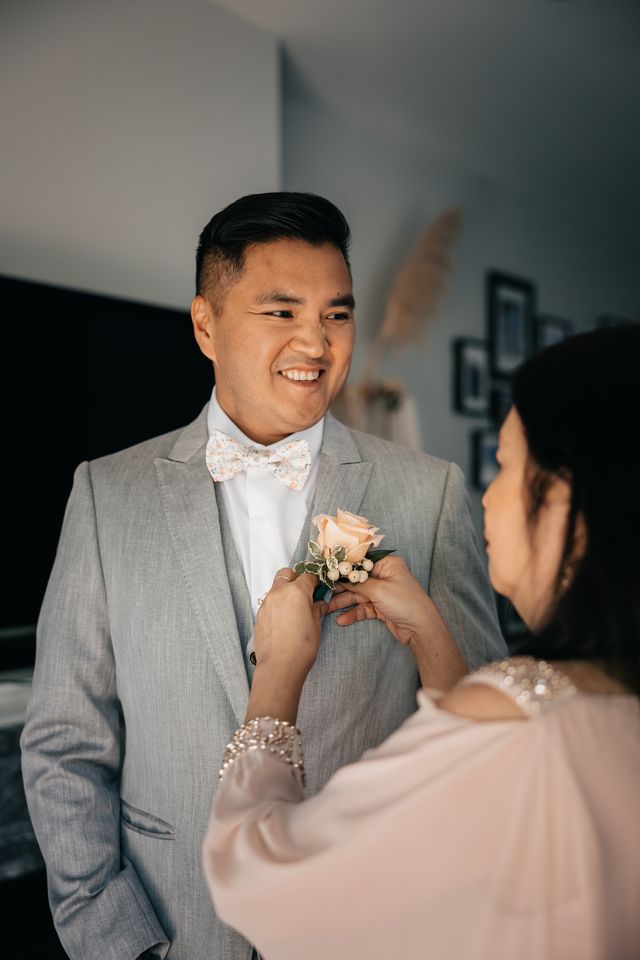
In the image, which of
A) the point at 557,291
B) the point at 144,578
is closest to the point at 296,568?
the point at 144,578

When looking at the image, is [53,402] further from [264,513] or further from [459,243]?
[459,243]

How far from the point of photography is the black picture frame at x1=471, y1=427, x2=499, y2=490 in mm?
5227

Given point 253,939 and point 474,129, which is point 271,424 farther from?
point 474,129

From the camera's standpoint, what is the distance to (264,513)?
5.33 feet

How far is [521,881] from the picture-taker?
82 cm

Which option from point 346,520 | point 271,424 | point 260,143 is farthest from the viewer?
point 260,143

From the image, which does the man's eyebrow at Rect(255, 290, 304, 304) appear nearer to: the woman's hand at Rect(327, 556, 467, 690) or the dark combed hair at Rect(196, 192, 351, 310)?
the dark combed hair at Rect(196, 192, 351, 310)

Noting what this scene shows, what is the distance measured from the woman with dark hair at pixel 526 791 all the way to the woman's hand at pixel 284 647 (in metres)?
0.12

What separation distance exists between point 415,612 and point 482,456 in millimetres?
4027

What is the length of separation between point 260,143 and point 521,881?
323cm

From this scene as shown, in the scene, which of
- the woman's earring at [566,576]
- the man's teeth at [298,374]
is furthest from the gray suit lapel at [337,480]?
the woman's earring at [566,576]

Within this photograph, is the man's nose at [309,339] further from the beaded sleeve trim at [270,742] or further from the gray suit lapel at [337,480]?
the beaded sleeve trim at [270,742]

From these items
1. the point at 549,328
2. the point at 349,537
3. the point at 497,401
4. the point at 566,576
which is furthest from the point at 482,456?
the point at 566,576

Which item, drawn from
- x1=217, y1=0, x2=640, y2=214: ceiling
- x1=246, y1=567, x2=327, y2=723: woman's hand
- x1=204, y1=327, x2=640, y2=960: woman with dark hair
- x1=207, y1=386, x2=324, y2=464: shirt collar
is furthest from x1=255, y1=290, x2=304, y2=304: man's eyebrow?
x1=217, y1=0, x2=640, y2=214: ceiling
